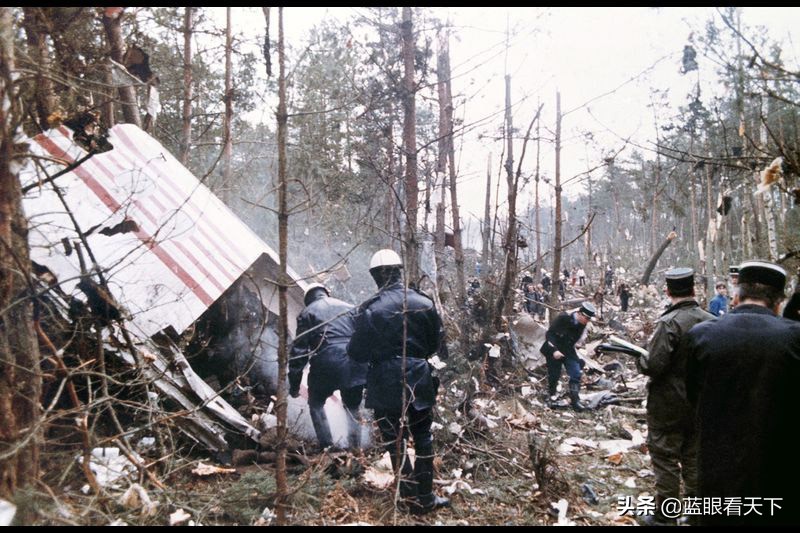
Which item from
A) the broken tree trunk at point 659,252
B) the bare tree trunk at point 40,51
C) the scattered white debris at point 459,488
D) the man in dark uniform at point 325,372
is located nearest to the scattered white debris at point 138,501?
the man in dark uniform at point 325,372

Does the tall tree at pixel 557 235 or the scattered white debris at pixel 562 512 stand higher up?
the tall tree at pixel 557 235

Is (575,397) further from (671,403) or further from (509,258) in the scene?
(671,403)

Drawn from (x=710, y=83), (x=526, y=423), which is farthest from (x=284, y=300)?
(x=710, y=83)

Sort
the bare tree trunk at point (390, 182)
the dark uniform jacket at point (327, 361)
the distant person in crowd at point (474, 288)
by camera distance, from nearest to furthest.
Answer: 1. the bare tree trunk at point (390, 182)
2. the dark uniform jacket at point (327, 361)
3. the distant person in crowd at point (474, 288)

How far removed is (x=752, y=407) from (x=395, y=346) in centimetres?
245

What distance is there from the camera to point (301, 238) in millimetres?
26438

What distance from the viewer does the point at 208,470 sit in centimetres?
413

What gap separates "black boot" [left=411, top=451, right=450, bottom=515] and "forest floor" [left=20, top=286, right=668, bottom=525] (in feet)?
0.28

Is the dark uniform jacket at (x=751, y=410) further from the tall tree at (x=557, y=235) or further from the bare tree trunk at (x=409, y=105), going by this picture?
the tall tree at (x=557, y=235)

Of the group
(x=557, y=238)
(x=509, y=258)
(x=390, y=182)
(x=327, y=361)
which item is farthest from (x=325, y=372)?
(x=557, y=238)

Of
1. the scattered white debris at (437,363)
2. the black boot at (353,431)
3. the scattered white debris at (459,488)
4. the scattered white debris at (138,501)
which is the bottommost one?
the scattered white debris at (459,488)

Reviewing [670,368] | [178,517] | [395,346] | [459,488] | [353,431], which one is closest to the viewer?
[178,517]

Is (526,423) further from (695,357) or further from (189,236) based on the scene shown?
(189,236)

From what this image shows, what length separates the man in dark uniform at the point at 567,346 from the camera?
7.20m
